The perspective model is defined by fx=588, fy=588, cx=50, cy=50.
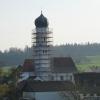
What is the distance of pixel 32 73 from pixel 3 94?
2281 cm

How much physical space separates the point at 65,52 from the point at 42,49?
8333 centimetres

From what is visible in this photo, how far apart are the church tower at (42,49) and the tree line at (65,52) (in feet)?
188

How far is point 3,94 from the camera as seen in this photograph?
51594 millimetres

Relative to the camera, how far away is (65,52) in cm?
15212

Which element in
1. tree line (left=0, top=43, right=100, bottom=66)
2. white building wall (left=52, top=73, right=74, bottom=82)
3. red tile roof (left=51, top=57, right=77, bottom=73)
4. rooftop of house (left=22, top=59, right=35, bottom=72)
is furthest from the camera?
tree line (left=0, top=43, right=100, bottom=66)

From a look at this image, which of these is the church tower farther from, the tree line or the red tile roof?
the tree line

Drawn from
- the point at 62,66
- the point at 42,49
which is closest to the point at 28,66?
the point at 62,66

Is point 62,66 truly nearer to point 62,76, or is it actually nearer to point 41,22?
point 62,76

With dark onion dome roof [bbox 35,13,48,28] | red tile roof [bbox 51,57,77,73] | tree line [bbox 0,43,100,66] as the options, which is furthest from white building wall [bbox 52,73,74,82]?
tree line [bbox 0,43,100,66]

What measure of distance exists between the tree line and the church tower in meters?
57.3

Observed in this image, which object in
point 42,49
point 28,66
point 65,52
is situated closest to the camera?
point 42,49

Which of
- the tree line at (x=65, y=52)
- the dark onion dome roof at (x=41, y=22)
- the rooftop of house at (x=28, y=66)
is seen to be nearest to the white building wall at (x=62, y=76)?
the rooftop of house at (x=28, y=66)

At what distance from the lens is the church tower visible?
68938 mm

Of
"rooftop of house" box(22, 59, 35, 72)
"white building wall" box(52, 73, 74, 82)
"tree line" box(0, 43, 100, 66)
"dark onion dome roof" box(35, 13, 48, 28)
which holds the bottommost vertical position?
"white building wall" box(52, 73, 74, 82)
